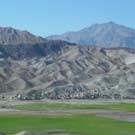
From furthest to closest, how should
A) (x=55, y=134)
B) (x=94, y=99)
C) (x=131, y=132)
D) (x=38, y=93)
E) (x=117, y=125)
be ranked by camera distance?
(x=38, y=93) < (x=94, y=99) < (x=117, y=125) < (x=131, y=132) < (x=55, y=134)

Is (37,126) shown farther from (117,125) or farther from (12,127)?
(117,125)

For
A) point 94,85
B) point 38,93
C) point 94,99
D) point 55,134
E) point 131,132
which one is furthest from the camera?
point 94,85

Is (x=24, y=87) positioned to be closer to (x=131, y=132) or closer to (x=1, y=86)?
(x=1, y=86)

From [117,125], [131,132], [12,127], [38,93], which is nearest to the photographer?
[131,132]

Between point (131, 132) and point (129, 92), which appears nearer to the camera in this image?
point (131, 132)

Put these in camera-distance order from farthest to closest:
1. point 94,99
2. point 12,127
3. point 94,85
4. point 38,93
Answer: point 94,85
point 38,93
point 94,99
point 12,127

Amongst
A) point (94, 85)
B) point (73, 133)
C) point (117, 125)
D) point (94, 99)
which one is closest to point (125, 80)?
point (94, 85)

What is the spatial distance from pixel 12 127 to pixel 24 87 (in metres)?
121

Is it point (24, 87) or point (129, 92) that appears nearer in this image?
point (129, 92)

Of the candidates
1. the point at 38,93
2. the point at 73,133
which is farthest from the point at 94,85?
the point at 73,133

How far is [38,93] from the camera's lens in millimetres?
177000

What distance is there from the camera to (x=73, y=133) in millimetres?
62750

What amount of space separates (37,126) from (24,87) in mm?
119252

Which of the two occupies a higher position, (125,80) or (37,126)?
(125,80)
